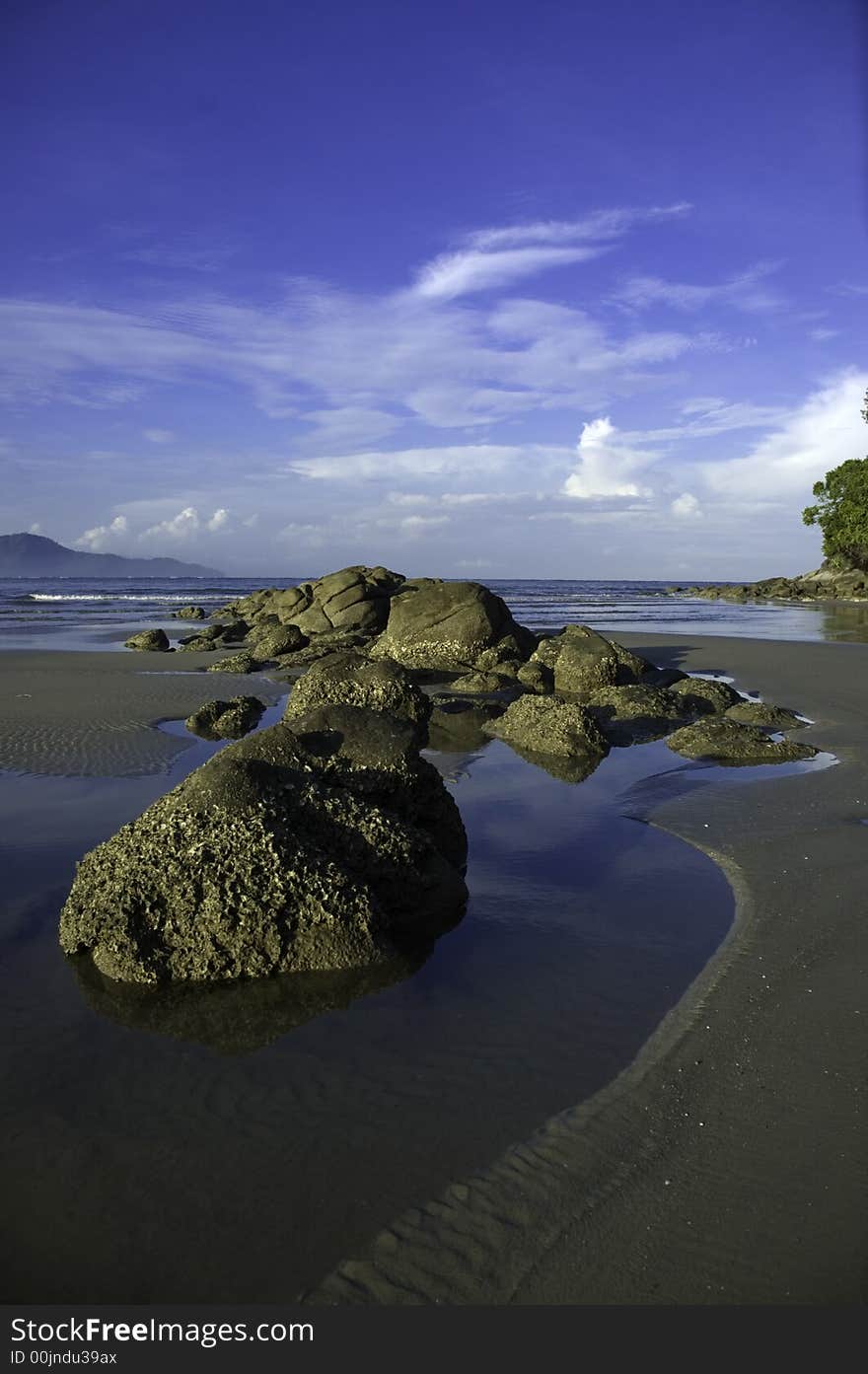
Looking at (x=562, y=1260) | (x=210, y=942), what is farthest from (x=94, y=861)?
(x=562, y=1260)

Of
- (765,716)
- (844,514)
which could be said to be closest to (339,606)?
(765,716)

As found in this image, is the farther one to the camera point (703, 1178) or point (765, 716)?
point (765, 716)

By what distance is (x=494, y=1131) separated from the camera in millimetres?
3621

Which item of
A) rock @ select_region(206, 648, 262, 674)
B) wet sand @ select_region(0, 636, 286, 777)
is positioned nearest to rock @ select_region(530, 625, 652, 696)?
wet sand @ select_region(0, 636, 286, 777)

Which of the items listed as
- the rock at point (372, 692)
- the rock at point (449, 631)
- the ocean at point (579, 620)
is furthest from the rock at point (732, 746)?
the ocean at point (579, 620)

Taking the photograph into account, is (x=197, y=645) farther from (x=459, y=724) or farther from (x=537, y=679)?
(x=459, y=724)

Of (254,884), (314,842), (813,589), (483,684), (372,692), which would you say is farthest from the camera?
(813,589)

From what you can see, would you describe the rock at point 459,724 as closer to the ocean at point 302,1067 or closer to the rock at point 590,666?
the rock at point 590,666

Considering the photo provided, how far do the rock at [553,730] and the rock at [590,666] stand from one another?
4.52m

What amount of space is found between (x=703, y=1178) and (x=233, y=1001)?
A: 2.51m

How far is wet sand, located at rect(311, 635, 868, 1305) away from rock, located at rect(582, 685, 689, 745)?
23.6ft

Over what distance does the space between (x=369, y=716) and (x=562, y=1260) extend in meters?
5.20

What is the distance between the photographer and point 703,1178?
3.30m

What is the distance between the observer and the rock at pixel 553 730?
11.4m
